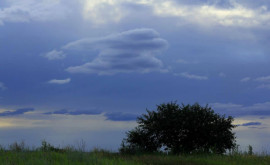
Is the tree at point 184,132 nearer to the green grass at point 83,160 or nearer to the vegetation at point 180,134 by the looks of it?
the vegetation at point 180,134

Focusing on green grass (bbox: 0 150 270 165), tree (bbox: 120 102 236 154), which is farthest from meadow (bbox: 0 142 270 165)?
tree (bbox: 120 102 236 154)

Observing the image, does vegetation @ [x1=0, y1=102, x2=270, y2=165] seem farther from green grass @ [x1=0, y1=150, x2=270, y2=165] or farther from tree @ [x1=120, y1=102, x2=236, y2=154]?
green grass @ [x1=0, y1=150, x2=270, y2=165]

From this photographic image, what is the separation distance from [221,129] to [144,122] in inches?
284

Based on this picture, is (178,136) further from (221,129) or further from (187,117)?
(221,129)

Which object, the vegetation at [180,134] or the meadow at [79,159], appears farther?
the vegetation at [180,134]

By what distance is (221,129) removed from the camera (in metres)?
31.9

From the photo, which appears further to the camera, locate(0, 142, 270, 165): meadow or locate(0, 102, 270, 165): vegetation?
locate(0, 102, 270, 165): vegetation

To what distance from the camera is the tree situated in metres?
31.1

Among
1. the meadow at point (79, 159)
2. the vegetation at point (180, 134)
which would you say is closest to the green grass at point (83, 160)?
the meadow at point (79, 159)

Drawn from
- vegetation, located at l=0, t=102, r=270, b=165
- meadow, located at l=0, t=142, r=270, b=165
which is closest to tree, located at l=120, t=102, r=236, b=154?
vegetation, located at l=0, t=102, r=270, b=165

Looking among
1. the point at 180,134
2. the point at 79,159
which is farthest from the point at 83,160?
the point at 180,134

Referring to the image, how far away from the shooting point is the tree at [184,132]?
31.1 meters

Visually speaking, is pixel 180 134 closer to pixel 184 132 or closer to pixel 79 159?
pixel 184 132

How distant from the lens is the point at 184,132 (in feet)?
103
